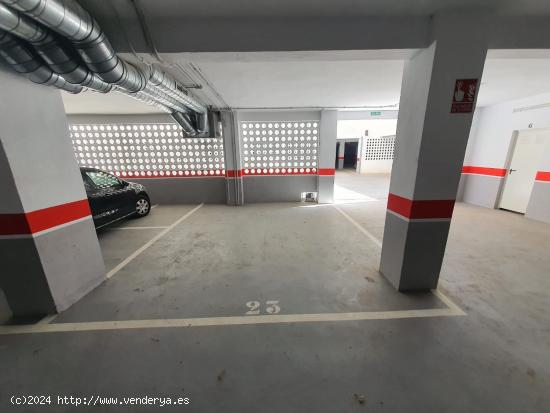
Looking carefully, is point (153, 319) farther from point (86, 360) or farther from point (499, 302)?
point (499, 302)

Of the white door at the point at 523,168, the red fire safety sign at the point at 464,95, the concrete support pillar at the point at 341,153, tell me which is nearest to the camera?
the red fire safety sign at the point at 464,95

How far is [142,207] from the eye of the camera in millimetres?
4914

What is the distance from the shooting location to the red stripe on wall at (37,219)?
1.70 metres

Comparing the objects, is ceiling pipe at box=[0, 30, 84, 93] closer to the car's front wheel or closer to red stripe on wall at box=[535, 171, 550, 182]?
the car's front wheel

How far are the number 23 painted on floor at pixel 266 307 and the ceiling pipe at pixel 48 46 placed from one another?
2.55 meters

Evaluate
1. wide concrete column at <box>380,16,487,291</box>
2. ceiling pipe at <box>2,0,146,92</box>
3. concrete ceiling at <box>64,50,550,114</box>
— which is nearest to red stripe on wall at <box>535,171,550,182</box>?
concrete ceiling at <box>64,50,550,114</box>

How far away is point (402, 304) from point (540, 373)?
2.85 feet

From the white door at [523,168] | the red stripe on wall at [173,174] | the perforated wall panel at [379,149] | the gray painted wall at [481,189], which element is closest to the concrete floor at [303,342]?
the white door at [523,168]

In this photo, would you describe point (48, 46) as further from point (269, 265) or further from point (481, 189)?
point (481, 189)

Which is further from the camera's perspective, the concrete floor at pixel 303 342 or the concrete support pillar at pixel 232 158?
the concrete support pillar at pixel 232 158

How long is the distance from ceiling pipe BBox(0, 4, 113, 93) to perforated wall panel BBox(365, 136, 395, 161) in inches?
533

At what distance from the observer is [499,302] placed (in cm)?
210

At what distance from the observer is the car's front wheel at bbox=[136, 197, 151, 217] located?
477 cm

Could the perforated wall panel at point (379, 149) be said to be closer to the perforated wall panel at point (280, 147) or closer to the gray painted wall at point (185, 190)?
the perforated wall panel at point (280, 147)
